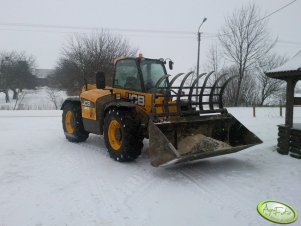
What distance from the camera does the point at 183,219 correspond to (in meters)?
3.96

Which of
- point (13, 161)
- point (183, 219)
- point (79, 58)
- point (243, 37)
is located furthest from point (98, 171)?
point (243, 37)

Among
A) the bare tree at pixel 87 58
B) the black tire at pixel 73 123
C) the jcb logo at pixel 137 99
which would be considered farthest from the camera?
the bare tree at pixel 87 58

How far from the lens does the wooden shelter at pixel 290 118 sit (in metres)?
6.68

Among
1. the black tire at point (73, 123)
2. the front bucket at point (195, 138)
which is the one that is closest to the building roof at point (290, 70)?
the front bucket at point (195, 138)

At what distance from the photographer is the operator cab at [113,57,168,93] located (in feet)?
22.4

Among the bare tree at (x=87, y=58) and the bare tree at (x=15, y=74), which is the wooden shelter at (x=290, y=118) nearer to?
the bare tree at (x=87, y=58)

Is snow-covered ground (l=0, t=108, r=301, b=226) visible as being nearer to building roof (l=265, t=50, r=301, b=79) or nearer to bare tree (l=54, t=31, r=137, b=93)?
building roof (l=265, t=50, r=301, b=79)

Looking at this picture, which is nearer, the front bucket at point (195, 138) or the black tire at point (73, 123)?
the front bucket at point (195, 138)

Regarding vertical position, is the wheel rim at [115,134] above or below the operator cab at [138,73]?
below

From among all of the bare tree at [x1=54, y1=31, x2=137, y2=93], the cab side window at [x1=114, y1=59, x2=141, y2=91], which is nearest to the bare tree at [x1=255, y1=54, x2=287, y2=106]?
the bare tree at [x1=54, y1=31, x2=137, y2=93]

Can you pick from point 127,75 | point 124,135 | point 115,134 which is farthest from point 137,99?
point 124,135

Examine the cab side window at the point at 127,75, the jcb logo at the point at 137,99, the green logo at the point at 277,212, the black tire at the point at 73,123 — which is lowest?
the green logo at the point at 277,212

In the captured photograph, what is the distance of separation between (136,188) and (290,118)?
4035 mm

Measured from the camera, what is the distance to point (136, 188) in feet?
16.4
